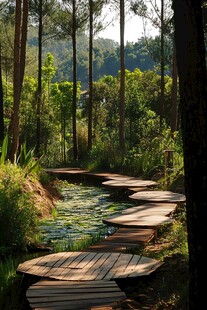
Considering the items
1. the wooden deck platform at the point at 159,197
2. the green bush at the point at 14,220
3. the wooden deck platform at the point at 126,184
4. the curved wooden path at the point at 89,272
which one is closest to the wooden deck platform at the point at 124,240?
the curved wooden path at the point at 89,272

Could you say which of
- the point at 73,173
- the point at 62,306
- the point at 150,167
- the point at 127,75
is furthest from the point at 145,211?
the point at 127,75

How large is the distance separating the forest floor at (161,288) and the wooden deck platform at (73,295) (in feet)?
0.39

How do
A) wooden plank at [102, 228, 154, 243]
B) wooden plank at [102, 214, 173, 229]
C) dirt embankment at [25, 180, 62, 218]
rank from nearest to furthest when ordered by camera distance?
wooden plank at [102, 228, 154, 243] < wooden plank at [102, 214, 173, 229] < dirt embankment at [25, 180, 62, 218]

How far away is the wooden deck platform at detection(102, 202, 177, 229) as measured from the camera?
22.3 feet

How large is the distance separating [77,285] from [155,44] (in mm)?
19225

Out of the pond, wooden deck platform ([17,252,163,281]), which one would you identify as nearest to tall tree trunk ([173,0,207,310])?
wooden deck platform ([17,252,163,281])

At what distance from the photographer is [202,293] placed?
3072mm

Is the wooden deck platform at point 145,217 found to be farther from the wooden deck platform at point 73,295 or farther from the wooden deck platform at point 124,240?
the wooden deck platform at point 73,295

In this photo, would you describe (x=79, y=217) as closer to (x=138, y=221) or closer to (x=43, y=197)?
(x=43, y=197)

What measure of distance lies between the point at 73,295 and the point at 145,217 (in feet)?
11.1

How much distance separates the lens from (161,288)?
438cm

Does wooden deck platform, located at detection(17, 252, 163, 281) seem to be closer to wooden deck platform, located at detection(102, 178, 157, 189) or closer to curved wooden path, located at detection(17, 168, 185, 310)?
curved wooden path, located at detection(17, 168, 185, 310)

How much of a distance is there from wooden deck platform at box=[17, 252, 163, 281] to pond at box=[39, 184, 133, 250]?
129 centimetres

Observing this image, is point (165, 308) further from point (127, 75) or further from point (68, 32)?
point (127, 75)
